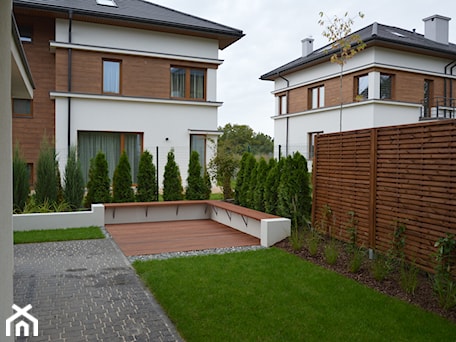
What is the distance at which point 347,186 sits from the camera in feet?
23.1

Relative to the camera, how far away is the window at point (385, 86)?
19078mm

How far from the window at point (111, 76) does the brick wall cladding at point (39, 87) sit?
2.11 metres

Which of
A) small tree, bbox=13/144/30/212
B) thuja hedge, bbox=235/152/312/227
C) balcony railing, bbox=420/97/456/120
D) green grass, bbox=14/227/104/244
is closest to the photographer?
green grass, bbox=14/227/104/244

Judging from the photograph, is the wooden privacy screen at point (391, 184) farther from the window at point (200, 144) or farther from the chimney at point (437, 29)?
the chimney at point (437, 29)

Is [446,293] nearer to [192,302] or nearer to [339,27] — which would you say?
[192,302]

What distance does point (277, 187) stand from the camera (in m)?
9.20

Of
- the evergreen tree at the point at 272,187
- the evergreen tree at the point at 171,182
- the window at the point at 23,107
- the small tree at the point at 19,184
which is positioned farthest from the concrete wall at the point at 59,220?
the window at the point at 23,107

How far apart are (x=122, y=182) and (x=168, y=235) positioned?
288 cm

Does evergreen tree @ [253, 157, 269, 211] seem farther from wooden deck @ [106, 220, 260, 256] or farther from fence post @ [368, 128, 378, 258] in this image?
fence post @ [368, 128, 378, 258]

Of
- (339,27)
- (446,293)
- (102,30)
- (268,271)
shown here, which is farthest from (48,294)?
(102,30)

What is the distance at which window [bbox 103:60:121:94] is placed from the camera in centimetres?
1548

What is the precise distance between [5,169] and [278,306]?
3.15m

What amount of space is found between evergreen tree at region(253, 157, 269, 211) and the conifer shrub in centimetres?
349

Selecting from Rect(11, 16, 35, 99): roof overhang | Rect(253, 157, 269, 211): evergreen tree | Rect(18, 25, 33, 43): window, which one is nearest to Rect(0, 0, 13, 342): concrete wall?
Rect(11, 16, 35, 99): roof overhang
